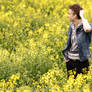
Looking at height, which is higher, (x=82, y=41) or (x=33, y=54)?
(x=82, y=41)

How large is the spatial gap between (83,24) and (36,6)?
18.0 feet

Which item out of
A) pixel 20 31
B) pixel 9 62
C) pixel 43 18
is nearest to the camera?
pixel 9 62

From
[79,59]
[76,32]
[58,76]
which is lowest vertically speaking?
[58,76]

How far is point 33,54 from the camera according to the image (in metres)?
4.88

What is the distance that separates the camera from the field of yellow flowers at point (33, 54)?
387 cm

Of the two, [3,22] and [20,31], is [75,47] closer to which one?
[20,31]

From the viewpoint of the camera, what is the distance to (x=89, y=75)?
403cm

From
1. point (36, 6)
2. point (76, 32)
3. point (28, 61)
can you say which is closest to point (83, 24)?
point (76, 32)

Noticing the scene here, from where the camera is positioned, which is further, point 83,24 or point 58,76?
point 58,76

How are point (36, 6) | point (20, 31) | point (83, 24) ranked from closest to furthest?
point (83, 24) → point (20, 31) → point (36, 6)

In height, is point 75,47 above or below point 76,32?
below

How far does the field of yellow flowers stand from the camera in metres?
3.87

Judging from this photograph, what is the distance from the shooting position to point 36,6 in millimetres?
9133

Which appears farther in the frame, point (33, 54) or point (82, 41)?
point (33, 54)
